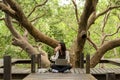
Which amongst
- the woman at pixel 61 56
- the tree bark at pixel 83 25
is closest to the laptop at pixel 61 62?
the woman at pixel 61 56

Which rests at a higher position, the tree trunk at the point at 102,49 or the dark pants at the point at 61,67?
the tree trunk at the point at 102,49

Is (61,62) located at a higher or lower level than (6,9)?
lower

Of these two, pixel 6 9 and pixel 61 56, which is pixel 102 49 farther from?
pixel 6 9

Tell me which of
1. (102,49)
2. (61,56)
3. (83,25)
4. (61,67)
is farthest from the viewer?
(102,49)

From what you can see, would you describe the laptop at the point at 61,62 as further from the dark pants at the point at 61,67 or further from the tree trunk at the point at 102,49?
the tree trunk at the point at 102,49

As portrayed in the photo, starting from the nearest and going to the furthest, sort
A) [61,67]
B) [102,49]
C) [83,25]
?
[61,67], [83,25], [102,49]

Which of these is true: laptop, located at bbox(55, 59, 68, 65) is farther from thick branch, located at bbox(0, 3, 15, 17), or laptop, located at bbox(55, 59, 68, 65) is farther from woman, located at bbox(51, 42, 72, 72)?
thick branch, located at bbox(0, 3, 15, 17)

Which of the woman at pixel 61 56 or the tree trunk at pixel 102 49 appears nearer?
the woman at pixel 61 56

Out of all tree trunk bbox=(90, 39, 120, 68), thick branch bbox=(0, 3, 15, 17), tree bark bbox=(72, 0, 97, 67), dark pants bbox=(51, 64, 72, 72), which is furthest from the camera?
tree trunk bbox=(90, 39, 120, 68)

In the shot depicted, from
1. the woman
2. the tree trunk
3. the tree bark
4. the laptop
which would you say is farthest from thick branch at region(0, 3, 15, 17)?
the tree trunk

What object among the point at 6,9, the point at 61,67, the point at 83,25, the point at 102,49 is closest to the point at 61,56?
the point at 61,67

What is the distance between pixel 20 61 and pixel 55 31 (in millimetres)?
7069

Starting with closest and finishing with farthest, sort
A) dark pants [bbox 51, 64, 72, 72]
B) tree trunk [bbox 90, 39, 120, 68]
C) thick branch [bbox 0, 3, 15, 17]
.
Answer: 1. dark pants [bbox 51, 64, 72, 72]
2. thick branch [bbox 0, 3, 15, 17]
3. tree trunk [bbox 90, 39, 120, 68]

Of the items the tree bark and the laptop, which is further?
the tree bark
